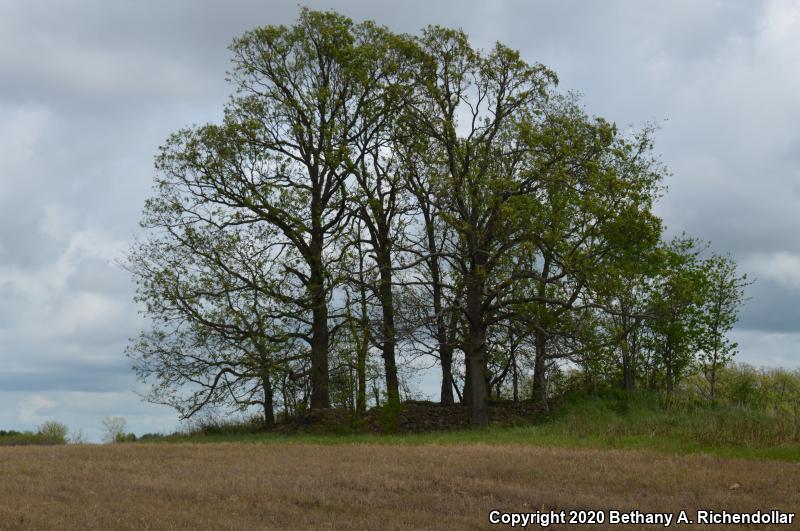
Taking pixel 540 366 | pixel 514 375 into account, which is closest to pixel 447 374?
pixel 514 375

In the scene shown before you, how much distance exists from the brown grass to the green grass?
9.11ft

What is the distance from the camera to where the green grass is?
24094 millimetres

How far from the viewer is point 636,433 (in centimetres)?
2683

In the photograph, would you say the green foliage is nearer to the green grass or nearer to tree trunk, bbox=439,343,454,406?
the green grass

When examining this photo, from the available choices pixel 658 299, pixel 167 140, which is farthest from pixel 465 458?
pixel 167 140

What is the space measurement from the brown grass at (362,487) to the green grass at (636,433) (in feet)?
9.11

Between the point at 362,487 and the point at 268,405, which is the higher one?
the point at 268,405

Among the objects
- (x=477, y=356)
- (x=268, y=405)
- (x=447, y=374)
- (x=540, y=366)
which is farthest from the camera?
(x=447, y=374)

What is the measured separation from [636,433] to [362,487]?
13.1 meters

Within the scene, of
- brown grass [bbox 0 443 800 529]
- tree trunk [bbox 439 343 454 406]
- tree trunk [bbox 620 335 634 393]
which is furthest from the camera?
tree trunk [bbox 439 343 454 406]

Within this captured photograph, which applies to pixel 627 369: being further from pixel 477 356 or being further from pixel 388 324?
pixel 388 324

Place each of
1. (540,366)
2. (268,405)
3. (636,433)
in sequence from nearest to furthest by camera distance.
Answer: (636,433) < (540,366) < (268,405)

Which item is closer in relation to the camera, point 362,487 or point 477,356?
point 362,487

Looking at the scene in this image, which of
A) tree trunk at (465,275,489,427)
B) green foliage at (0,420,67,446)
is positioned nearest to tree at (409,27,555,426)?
tree trunk at (465,275,489,427)
